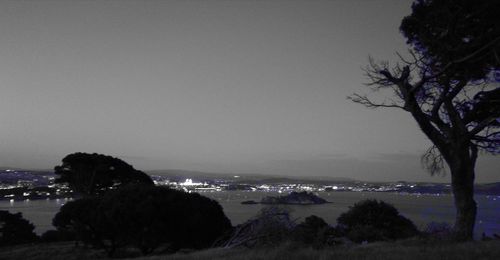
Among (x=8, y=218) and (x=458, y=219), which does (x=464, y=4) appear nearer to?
(x=458, y=219)

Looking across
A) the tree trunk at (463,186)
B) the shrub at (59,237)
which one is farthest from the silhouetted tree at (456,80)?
the shrub at (59,237)

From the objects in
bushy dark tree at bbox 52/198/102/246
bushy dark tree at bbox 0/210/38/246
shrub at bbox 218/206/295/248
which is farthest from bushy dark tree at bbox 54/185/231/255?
bushy dark tree at bbox 0/210/38/246

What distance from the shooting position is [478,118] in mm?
13211

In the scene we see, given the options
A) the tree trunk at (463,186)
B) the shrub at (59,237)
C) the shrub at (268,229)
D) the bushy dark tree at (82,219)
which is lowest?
the shrub at (59,237)

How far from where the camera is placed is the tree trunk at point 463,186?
1242 cm

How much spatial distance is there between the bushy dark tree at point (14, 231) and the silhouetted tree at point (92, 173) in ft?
17.9

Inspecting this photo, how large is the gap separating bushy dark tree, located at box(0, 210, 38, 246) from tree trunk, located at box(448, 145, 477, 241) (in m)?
32.9

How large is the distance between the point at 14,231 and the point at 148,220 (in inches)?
819

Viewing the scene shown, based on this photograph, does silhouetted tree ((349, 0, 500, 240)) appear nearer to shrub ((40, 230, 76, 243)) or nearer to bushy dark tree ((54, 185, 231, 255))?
bushy dark tree ((54, 185, 231, 255))

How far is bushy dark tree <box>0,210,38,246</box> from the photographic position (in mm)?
34906

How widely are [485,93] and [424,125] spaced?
2094 mm

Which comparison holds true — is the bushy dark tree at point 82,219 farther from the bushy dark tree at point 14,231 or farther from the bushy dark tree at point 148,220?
the bushy dark tree at point 14,231

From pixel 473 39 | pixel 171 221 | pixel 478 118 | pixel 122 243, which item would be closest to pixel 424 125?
pixel 478 118

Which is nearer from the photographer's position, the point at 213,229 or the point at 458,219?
the point at 458,219
